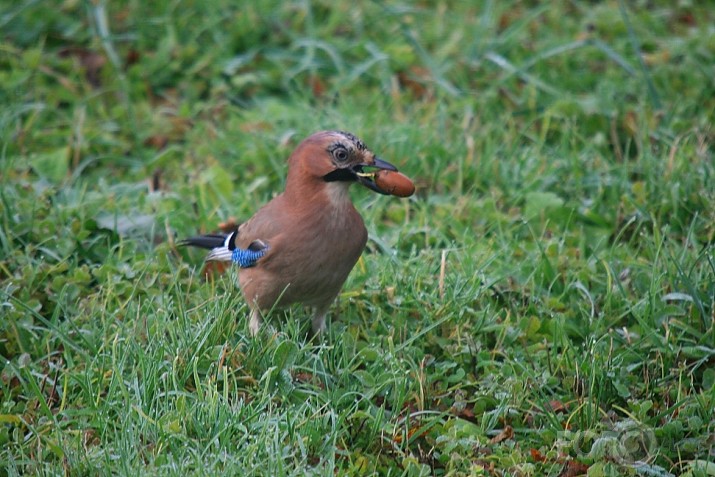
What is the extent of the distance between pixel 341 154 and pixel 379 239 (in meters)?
0.84

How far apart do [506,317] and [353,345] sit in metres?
0.72

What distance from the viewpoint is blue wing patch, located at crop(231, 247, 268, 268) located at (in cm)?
434

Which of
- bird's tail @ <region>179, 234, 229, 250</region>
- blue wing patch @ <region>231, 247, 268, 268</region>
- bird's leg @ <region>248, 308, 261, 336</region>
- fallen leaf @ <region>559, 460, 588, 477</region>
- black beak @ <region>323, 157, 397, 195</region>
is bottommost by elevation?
fallen leaf @ <region>559, 460, 588, 477</region>

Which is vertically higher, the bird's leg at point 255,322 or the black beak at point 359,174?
the black beak at point 359,174

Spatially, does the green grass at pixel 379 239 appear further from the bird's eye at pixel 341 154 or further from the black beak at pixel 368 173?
the bird's eye at pixel 341 154

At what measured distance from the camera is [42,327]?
4.36 meters

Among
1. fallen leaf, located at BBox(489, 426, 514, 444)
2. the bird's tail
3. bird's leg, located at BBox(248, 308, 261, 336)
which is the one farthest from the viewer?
the bird's tail

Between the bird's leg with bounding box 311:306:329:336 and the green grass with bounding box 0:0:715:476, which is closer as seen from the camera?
the green grass with bounding box 0:0:715:476

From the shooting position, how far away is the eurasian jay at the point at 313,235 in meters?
4.21

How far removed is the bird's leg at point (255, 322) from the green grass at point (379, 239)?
1.5 inches

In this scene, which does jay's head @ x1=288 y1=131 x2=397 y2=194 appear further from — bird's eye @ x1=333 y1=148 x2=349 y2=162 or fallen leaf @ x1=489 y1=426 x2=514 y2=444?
fallen leaf @ x1=489 y1=426 x2=514 y2=444

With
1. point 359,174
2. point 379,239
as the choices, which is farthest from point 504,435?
point 379,239

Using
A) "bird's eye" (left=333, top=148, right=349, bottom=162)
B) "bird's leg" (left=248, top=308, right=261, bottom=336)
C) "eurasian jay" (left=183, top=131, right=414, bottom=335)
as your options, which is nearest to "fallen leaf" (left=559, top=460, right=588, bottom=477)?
"eurasian jay" (left=183, top=131, right=414, bottom=335)

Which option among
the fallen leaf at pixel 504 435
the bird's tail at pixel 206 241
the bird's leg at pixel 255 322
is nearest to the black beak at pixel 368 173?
the bird's leg at pixel 255 322
